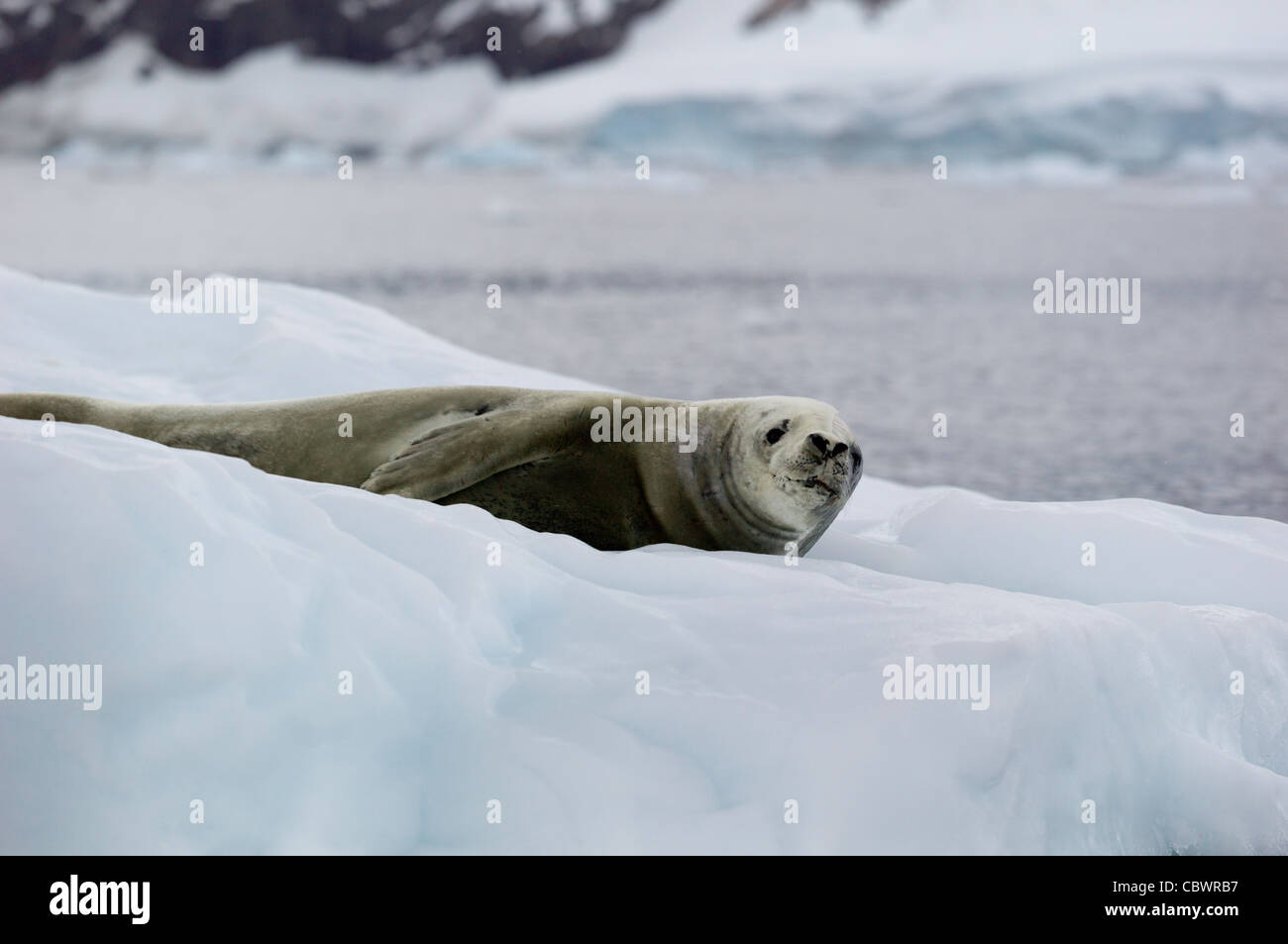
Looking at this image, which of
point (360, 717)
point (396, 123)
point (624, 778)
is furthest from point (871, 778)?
point (396, 123)

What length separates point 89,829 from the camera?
2.41 m

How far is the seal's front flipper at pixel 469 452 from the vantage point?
12.2 ft

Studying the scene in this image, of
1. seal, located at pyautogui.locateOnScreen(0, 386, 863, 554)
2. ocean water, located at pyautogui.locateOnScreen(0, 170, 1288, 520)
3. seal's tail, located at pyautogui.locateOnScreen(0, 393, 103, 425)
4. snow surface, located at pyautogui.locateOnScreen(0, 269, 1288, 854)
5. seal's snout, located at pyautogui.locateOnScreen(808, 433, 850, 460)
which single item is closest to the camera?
snow surface, located at pyautogui.locateOnScreen(0, 269, 1288, 854)

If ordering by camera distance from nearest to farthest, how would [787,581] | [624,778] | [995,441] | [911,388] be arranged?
1. [624,778]
2. [787,581]
3. [995,441]
4. [911,388]

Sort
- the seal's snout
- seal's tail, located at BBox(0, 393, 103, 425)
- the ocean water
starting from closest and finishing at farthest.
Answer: the seal's snout
seal's tail, located at BBox(0, 393, 103, 425)
the ocean water

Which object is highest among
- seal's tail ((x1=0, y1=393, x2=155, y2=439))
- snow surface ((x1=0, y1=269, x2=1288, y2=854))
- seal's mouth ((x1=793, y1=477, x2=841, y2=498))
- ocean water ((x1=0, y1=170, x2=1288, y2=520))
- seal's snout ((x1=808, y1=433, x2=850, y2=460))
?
ocean water ((x1=0, y1=170, x2=1288, y2=520))

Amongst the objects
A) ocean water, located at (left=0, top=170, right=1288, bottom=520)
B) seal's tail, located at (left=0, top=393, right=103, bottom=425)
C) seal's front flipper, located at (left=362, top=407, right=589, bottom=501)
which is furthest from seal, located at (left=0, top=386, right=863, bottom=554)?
ocean water, located at (left=0, top=170, right=1288, bottom=520)

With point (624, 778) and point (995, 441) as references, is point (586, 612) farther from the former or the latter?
point (995, 441)

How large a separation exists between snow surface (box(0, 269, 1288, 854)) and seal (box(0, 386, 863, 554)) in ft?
1.19

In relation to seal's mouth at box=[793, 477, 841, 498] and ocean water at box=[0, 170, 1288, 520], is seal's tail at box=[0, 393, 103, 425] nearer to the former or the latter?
seal's mouth at box=[793, 477, 841, 498]

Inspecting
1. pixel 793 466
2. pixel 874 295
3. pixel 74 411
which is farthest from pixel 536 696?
pixel 874 295

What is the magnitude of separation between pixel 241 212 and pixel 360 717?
150 ft

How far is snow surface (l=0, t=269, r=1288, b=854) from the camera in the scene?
2521 millimetres

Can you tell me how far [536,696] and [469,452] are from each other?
1.15 meters
